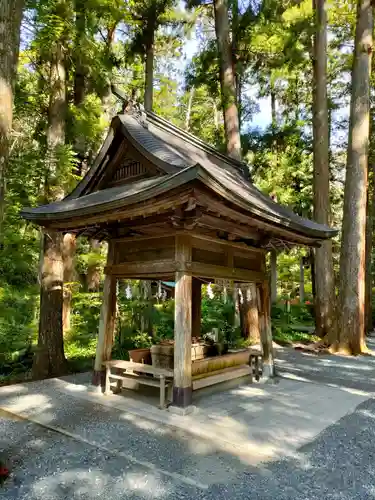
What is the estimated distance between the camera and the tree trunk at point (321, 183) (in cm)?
1144

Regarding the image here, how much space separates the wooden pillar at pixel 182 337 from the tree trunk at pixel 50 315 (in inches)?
122

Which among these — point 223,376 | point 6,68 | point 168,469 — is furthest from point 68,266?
point 168,469

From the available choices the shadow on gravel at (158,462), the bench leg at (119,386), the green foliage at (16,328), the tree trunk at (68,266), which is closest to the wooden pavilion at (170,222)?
the bench leg at (119,386)

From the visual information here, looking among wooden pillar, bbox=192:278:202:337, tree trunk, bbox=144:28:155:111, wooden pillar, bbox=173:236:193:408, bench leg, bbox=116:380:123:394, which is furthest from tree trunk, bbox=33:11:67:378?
tree trunk, bbox=144:28:155:111

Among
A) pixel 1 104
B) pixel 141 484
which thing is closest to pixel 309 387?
pixel 141 484

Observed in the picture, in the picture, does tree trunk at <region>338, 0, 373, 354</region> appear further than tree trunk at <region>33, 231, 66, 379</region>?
Yes

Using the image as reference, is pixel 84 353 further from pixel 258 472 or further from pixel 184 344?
pixel 258 472

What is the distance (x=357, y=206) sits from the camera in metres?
9.97

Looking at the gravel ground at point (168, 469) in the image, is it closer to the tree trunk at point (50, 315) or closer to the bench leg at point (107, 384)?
the bench leg at point (107, 384)

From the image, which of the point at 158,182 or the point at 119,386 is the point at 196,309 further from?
the point at 158,182

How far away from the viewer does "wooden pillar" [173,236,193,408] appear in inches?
182

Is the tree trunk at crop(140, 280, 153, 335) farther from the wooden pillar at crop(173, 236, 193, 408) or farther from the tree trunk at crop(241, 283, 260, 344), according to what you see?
the wooden pillar at crop(173, 236, 193, 408)

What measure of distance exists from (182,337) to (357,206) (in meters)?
7.54

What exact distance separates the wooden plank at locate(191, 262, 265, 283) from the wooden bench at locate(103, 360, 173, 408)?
1.45 m
